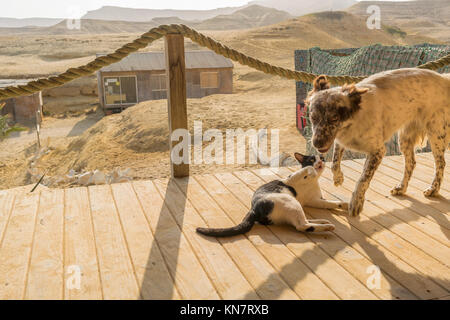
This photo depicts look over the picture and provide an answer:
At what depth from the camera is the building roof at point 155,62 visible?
A: 24641mm

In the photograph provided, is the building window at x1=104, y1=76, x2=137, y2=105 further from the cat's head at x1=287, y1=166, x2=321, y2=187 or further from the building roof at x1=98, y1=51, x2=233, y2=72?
the cat's head at x1=287, y1=166, x2=321, y2=187

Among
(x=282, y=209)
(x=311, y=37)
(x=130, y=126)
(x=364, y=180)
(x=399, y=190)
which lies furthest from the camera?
(x=311, y=37)

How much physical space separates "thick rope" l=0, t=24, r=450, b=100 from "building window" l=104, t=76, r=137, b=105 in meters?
21.6

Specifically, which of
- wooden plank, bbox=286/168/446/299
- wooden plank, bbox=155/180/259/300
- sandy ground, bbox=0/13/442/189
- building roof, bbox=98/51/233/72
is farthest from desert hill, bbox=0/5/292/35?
wooden plank, bbox=286/168/446/299

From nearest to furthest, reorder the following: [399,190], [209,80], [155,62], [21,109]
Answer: [399,190] < [21,109] < [155,62] < [209,80]

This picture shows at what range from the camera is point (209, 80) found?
2609 cm

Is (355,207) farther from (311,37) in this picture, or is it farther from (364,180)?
(311,37)

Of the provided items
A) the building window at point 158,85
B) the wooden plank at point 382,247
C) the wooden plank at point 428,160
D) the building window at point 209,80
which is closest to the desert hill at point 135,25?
the building window at point 209,80

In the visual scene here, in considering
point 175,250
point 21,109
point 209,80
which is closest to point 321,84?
point 175,250

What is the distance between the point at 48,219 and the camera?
3389mm

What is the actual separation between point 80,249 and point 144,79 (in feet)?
75.5
